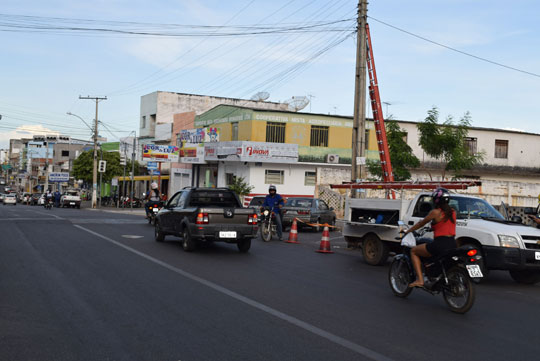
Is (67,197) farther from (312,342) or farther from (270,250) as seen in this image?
(312,342)

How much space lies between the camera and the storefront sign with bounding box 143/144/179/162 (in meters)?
46.7

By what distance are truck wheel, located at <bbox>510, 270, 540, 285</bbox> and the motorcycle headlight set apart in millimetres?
1355

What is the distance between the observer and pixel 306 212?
84.5ft

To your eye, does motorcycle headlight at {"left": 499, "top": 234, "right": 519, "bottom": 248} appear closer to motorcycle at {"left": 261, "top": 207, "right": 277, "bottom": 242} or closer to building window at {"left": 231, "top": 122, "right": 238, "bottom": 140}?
motorcycle at {"left": 261, "top": 207, "right": 277, "bottom": 242}

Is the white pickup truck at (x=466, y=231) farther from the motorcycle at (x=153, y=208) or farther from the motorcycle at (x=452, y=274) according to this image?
the motorcycle at (x=153, y=208)

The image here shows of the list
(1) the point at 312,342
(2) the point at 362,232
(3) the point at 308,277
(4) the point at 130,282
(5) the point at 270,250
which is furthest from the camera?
(5) the point at 270,250

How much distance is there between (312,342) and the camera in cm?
611

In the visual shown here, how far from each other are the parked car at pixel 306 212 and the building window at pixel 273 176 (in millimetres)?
14837

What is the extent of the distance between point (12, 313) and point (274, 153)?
33.5 metres

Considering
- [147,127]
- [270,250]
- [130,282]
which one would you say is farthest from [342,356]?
[147,127]

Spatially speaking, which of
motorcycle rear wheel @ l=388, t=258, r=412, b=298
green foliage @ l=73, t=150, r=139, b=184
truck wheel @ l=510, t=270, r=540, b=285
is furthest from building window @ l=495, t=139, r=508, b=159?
green foliage @ l=73, t=150, r=139, b=184

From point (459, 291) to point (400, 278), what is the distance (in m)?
1.36

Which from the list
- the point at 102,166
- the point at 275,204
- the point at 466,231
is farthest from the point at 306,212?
the point at 102,166

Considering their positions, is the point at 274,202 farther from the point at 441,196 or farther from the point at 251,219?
the point at 441,196
